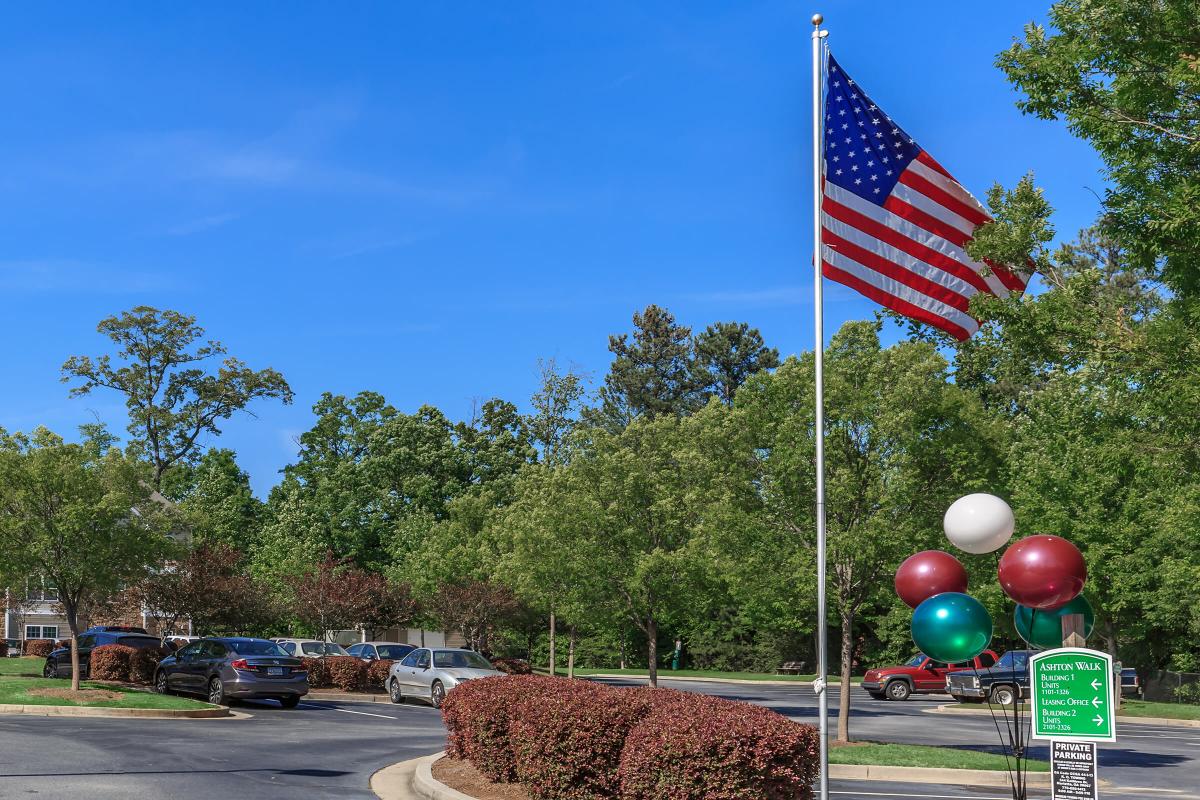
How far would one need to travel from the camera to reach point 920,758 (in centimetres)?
1875

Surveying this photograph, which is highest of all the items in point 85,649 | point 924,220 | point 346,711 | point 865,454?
point 924,220

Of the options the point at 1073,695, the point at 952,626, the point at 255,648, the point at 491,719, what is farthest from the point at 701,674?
the point at 1073,695

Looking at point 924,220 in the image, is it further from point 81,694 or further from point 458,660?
point 458,660

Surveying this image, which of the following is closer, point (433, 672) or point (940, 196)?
point (940, 196)

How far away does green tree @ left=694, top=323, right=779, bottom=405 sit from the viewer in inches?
3248

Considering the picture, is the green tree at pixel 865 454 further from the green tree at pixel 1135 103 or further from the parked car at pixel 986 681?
the parked car at pixel 986 681

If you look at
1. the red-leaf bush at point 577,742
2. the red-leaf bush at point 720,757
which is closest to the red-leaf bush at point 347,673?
the red-leaf bush at point 577,742

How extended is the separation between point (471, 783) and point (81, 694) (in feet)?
49.2

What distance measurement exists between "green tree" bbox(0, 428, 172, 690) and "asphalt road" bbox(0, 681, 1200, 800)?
4.56 m

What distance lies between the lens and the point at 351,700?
31.8 m

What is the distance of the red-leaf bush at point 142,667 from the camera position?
1225 inches

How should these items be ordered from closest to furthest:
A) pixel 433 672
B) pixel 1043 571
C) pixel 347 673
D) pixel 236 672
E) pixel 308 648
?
pixel 1043 571 → pixel 236 672 → pixel 433 672 → pixel 347 673 → pixel 308 648

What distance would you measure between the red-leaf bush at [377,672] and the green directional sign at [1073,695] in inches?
1021

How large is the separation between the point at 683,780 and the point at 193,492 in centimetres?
7068
